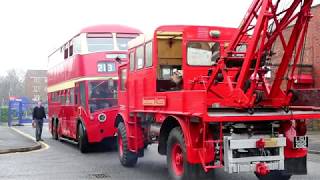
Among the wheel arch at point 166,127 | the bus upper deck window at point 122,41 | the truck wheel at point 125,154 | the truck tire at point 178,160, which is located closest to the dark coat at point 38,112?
the bus upper deck window at point 122,41

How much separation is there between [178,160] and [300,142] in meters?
2.17

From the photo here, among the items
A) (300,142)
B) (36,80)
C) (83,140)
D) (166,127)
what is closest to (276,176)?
(300,142)

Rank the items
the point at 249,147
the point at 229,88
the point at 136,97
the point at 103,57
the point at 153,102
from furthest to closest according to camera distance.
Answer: the point at 103,57, the point at 136,97, the point at 153,102, the point at 229,88, the point at 249,147

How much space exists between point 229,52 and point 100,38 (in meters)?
8.25

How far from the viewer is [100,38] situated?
16344mm

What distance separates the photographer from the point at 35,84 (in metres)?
129

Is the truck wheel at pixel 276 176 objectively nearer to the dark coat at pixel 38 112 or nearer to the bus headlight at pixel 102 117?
the bus headlight at pixel 102 117

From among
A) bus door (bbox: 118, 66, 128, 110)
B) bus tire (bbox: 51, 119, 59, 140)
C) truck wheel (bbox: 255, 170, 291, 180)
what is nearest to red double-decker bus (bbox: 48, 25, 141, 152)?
bus door (bbox: 118, 66, 128, 110)

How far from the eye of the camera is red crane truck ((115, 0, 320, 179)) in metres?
8.14

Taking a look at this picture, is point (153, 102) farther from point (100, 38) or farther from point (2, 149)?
point (2, 149)

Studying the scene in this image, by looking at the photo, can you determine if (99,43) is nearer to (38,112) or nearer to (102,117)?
(102,117)

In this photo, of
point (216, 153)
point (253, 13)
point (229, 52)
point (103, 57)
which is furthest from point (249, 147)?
point (103, 57)

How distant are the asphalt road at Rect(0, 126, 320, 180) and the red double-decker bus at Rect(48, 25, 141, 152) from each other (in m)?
0.88

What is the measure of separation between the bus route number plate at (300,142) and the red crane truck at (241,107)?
2 centimetres
